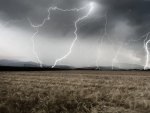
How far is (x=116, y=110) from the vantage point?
26.7 feet

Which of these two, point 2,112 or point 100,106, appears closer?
point 2,112

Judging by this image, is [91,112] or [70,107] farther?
[70,107]

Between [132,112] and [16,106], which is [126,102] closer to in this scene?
[132,112]

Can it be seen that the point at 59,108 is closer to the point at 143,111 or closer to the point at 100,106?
the point at 100,106

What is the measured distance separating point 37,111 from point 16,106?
1.21 m

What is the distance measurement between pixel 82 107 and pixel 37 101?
1951mm

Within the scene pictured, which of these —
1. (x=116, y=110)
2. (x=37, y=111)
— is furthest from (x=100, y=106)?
(x=37, y=111)

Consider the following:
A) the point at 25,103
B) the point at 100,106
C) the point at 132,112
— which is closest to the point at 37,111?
the point at 25,103

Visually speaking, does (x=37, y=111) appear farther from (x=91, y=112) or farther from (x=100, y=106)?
(x=100, y=106)

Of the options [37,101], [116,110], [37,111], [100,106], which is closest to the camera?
[37,111]

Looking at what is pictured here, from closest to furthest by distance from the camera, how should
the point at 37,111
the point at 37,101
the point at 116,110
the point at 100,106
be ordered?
the point at 37,111, the point at 116,110, the point at 100,106, the point at 37,101

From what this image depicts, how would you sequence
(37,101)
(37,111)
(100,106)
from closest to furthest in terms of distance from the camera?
(37,111) → (100,106) → (37,101)

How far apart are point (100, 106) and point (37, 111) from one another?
94.3 inches

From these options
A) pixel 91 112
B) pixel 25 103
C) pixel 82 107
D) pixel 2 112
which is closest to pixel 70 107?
pixel 82 107
